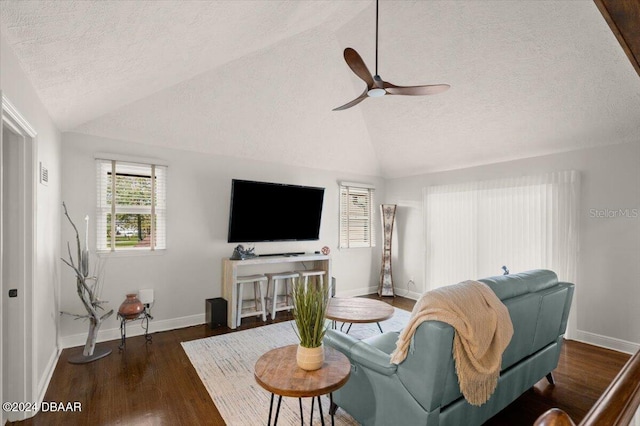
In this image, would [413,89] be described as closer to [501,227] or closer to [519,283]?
[519,283]

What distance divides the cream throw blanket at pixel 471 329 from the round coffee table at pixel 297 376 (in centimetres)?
35

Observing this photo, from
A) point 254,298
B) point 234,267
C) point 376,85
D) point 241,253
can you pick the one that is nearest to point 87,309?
point 234,267

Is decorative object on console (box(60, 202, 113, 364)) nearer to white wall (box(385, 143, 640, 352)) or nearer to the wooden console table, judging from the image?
the wooden console table

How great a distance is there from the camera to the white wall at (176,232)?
149 inches

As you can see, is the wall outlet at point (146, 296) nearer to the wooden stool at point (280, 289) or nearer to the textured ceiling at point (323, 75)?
the wooden stool at point (280, 289)

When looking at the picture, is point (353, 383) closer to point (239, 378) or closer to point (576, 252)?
point (239, 378)

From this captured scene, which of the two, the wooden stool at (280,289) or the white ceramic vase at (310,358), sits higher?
the white ceramic vase at (310,358)

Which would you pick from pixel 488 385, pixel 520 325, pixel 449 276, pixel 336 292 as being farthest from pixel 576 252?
pixel 336 292

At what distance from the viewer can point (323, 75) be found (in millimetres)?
4445

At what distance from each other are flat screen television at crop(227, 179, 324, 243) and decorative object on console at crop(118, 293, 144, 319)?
146 cm

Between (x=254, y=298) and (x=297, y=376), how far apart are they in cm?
336

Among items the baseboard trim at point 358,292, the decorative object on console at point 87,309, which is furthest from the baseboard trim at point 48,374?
the baseboard trim at point 358,292

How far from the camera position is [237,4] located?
214 cm

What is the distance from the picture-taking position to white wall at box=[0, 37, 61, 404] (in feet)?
6.65
